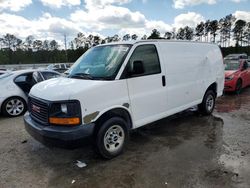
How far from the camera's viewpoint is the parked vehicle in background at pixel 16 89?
6.64 m

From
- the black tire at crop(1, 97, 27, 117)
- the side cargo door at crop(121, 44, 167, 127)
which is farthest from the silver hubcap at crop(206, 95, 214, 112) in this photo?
the black tire at crop(1, 97, 27, 117)

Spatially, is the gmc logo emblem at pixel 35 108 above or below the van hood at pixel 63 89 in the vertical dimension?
below

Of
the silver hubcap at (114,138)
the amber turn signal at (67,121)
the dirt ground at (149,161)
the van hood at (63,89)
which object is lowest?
the dirt ground at (149,161)

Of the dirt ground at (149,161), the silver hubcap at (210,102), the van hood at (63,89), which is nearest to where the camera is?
the dirt ground at (149,161)

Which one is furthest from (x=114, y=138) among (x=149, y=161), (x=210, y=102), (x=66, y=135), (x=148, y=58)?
(x=210, y=102)

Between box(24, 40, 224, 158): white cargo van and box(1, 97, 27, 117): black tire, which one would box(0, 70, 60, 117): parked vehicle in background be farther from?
box(24, 40, 224, 158): white cargo van

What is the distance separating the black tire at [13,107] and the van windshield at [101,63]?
3298 millimetres

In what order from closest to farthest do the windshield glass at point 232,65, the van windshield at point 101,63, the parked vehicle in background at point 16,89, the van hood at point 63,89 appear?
1. the van hood at point 63,89
2. the van windshield at point 101,63
3. the parked vehicle in background at point 16,89
4. the windshield glass at point 232,65

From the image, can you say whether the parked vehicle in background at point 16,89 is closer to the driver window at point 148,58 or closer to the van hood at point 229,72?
the driver window at point 148,58

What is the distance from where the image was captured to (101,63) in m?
4.13

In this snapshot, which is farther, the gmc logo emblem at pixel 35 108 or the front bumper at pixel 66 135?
the gmc logo emblem at pixel 35 108

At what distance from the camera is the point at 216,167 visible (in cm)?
350

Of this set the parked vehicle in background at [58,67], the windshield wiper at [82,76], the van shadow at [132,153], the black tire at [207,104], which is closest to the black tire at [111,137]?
the van shadow at [132,153]

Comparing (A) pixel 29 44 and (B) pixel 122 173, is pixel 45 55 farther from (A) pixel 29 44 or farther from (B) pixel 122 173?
(B) pixel 122 173
